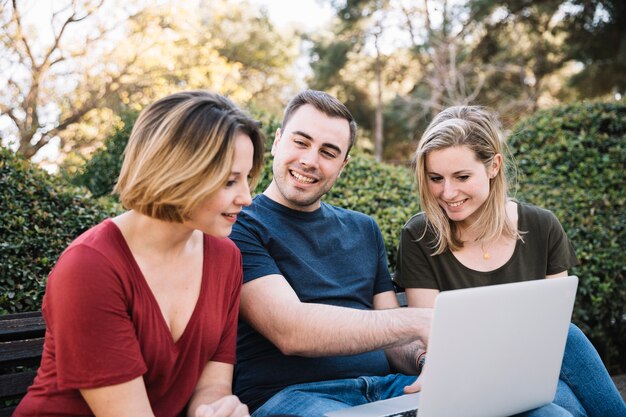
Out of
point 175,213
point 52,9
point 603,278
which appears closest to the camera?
point 175,213

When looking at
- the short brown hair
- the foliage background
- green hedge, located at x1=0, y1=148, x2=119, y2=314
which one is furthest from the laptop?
the foliage background

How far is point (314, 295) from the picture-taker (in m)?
2.29

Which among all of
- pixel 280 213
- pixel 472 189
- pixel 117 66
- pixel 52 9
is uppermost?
pixel 52 9

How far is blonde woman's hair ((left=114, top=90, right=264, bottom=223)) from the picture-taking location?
61.1 inches

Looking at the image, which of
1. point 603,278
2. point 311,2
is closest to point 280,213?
point 603,278

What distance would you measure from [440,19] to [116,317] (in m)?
14.5

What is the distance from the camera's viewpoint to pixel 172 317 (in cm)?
Result: 170

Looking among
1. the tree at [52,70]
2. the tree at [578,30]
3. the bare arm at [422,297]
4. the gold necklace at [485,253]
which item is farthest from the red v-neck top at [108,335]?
the tree at [578,30]

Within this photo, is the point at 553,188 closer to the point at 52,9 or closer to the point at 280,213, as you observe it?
the point at 280,213

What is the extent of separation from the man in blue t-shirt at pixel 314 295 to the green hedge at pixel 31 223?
3.07 ft

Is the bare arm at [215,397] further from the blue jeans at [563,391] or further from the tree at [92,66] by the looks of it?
the tree at [92,66]

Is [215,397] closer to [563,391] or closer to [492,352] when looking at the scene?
[492,352]

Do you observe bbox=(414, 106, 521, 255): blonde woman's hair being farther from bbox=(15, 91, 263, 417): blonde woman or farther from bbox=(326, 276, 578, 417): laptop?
bbox=(15, 91, 263, 417): blonde woman

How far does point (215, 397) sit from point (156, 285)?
410mm
